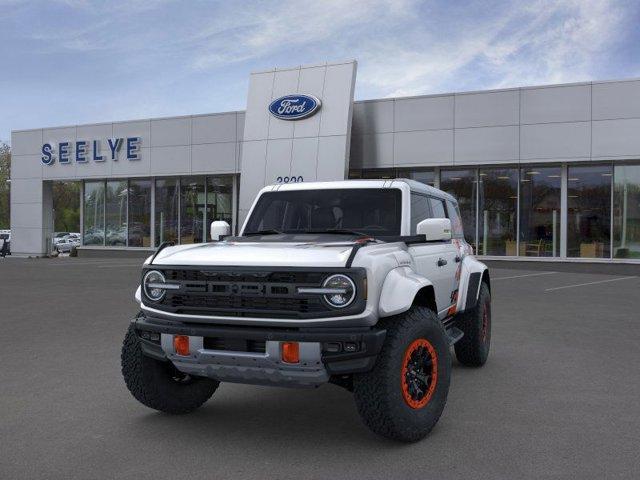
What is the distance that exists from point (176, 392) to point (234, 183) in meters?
23.9

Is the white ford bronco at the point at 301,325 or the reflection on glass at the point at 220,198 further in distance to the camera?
the reflection on glass at the point at 220,198

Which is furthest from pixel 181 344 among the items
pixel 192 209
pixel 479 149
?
pixel 192 209

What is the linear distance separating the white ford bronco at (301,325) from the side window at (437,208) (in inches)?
45.6

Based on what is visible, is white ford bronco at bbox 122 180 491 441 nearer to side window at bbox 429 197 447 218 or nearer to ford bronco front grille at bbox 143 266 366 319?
ford bronco front grille at bbox 143 266 366 319

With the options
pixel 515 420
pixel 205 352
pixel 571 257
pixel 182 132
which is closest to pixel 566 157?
pixel 571 257

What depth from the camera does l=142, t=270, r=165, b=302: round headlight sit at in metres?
4.63

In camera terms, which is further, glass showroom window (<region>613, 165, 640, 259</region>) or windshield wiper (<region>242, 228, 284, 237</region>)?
glass showroom window (<region>613, 165, 640, 259</region>)

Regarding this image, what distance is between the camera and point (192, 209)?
2970cm

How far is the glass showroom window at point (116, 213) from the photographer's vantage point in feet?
103

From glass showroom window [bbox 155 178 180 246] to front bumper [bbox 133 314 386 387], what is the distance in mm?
26342

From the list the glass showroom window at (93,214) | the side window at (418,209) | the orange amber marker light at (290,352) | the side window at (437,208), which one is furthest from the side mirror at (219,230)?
the glass showroom window at (93,214)

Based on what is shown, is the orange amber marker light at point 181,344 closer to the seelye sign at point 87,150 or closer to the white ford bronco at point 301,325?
the white ford bronco at point 301,325

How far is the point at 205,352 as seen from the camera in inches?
168

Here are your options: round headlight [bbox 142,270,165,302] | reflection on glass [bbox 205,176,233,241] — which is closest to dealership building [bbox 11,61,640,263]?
reflection on glass [bbox 205,176,233,241]
